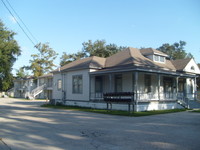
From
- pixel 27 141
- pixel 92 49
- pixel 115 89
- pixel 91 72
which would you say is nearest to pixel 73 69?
pixel 91 72

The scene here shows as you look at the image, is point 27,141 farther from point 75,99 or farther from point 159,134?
point 75,99

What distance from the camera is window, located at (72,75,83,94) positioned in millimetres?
23206

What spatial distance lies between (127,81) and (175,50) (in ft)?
160

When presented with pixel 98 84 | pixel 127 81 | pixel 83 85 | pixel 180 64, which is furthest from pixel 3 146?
pixel 180 64

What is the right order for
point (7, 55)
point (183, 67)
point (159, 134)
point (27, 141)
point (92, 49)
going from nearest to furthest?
point (27, 141)
point (159, 134)
point (183, 67)
point (7, 55)
point (92, 49)

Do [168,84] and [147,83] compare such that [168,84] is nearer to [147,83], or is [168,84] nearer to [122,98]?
[147,83]

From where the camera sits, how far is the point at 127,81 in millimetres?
20250

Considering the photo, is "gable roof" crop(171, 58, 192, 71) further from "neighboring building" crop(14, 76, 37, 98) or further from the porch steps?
"neighboring building" crop(14, 76, 37, 98)

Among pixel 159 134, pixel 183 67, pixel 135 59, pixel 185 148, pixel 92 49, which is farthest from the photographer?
pixel 92 49

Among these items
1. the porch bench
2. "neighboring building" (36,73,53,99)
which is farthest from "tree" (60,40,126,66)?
the porch bench

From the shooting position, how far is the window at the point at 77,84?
2321 centimetres

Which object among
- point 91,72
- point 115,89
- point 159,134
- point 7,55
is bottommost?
point 159,134

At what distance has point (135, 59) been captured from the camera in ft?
68.3

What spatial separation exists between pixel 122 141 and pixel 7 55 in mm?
37466
